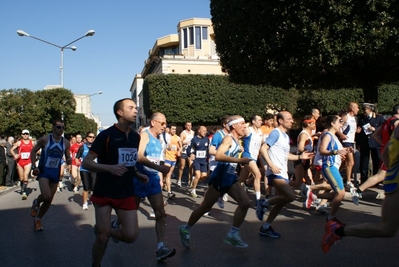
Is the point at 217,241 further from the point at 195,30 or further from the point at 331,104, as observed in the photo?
the point at 195,30

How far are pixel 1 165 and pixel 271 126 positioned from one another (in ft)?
30.8

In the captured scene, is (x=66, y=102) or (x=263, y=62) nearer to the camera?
(x=263, y=62)

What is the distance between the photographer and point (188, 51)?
54.2 m

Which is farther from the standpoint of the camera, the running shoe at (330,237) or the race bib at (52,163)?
the race bib at (52,163)

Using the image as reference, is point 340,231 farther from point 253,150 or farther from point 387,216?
point 253,150

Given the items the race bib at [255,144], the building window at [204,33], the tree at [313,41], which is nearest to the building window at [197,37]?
the building window at [204,33]

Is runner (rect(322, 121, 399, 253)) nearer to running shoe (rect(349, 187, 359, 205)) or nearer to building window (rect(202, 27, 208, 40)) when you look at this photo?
running shoe (rect(349, 187, 359, 205))

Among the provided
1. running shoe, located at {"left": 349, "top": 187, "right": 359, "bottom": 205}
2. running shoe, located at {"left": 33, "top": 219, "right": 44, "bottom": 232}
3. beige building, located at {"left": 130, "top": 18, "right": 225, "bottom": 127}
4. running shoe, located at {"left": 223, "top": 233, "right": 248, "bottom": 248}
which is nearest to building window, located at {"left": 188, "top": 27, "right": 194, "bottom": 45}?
beige building, located at {"left": 130, "top": 18, "right": 225, "bottom": 127}

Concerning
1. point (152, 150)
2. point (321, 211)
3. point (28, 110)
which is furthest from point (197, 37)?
point (152, 150)

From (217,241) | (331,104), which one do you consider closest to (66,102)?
(331,104)

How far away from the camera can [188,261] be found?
5527 millimetres

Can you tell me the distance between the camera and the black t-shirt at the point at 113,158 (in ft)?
15.2

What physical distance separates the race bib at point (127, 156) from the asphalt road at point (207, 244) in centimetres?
143

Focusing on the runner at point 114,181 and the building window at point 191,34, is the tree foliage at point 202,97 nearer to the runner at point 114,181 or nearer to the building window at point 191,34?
the building window at point 191,34
